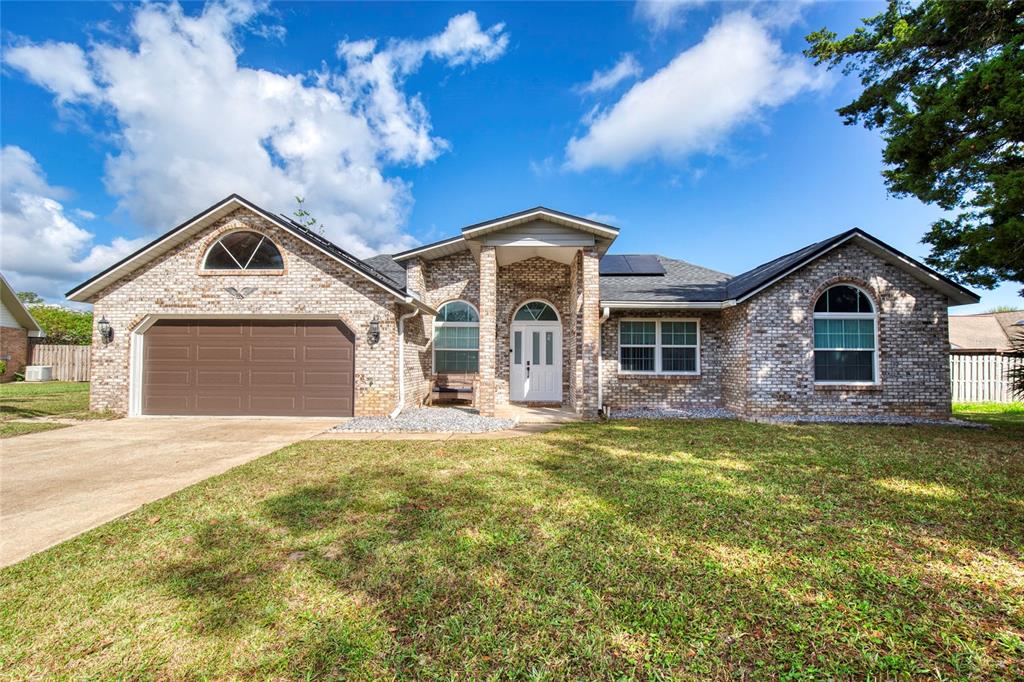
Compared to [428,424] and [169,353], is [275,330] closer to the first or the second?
[169,353]

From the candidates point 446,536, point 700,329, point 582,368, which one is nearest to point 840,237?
point 700,329

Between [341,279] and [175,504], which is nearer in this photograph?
[175,504]

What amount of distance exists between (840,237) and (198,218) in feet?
49.9

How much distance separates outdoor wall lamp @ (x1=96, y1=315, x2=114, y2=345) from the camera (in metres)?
9.84

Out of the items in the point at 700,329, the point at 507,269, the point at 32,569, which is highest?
the point at 507,269

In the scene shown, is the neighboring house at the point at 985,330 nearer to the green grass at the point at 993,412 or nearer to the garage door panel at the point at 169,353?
the green grass at the point at 993,412

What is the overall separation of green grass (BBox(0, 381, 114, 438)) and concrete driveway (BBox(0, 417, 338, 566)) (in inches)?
25.7

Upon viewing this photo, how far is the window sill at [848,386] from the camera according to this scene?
9.89 m

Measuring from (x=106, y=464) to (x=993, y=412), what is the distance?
67.4 ft

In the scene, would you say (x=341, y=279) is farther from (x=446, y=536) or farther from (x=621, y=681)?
(x=621, y=681)

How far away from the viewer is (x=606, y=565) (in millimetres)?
3084

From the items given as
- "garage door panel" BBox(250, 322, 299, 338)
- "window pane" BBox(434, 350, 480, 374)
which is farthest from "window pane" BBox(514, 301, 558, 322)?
"garage door panel" BBox(250, 322, 299, 338)

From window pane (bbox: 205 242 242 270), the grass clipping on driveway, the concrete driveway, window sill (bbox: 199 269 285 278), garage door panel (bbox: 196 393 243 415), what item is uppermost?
window pane (bbox: 205 242 242 270)

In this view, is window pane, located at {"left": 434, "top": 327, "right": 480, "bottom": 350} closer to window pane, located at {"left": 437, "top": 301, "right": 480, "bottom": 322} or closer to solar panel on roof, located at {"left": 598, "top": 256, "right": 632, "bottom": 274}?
window pane, located at {"left": 437, "top": 301, "right": 480, "bottom": 322}
